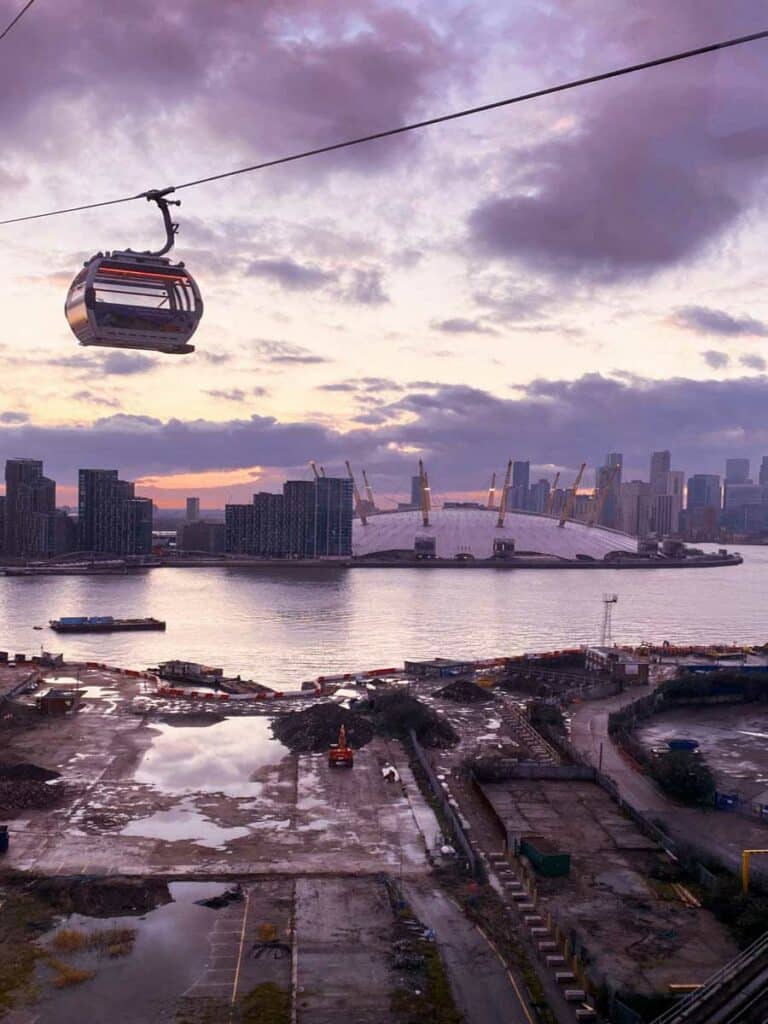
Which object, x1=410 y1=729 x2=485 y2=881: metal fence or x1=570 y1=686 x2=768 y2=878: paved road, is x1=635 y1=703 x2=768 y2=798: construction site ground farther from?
x1=410 y1=729 x2=485 y2=881: metal fence

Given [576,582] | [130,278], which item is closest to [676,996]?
[130,278]

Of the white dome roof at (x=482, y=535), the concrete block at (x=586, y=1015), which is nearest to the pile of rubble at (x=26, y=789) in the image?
the concrete block at (x=586, y=1015)

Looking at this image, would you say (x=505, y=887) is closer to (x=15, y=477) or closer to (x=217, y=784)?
(x=217, y=784)

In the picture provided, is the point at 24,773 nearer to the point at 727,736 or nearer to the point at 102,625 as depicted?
the point at 727,736

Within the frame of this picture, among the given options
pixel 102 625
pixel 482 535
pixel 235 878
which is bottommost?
pixel 102 625

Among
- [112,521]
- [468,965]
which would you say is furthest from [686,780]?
[112,521]

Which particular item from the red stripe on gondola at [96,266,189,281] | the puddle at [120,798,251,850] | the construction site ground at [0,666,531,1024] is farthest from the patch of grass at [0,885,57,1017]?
the red stripe on gondola at [96,266,189,281]

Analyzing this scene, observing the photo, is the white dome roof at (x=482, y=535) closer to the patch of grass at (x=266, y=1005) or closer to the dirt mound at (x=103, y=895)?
the dirt mound at (x=103, y=895)
